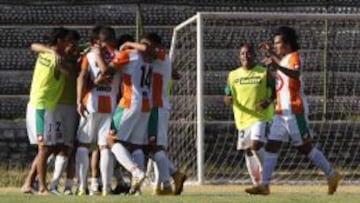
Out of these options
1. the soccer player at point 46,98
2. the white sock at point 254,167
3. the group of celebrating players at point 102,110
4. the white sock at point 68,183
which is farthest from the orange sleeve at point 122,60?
the white sock at point 254,167

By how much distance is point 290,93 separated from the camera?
15.6 meters

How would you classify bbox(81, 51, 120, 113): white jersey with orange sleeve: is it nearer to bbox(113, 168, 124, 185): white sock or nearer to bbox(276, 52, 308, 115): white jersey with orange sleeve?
bbox(113, 168, 124, 185): white sock

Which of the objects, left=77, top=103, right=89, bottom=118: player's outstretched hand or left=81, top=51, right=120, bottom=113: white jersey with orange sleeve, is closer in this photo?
left=77, top=103, right=89, bottom=118: player's outstretched hand

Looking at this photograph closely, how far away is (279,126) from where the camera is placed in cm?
1570

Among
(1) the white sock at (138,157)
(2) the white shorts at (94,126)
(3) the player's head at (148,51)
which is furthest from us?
(2) the white shorts at (94,126)

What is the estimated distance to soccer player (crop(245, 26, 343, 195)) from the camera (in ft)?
51.0

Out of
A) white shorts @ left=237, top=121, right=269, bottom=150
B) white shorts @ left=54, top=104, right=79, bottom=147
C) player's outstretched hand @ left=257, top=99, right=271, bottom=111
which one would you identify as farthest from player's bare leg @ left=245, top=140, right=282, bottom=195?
white shorts @ left=54, top=104, right=79, bottom=147

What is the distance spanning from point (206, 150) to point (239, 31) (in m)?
1.98

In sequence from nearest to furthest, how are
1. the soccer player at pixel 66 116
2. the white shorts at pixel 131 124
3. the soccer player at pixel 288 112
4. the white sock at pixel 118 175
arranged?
1. the white shorts at pixel 131 124
2. the soccer player at pixel 66 116
3. the soccer player at pixel 288 112
4. the white sock at pixel 118 175

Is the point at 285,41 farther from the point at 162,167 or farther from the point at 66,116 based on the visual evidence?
the point at 66,116

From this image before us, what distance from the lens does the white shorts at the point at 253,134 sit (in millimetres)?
16344

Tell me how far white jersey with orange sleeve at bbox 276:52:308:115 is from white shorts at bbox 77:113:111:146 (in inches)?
84.4

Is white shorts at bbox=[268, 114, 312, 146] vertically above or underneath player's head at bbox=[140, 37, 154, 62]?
underneath

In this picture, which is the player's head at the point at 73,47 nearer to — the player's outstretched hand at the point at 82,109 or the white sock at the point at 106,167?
the player's outstretched hand at the point at 82,109
